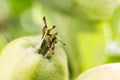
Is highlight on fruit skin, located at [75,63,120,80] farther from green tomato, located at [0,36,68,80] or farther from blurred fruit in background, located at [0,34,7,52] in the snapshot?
blurred fruit in background, located at [0,34,7,52]

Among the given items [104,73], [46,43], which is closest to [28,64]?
[46,43]

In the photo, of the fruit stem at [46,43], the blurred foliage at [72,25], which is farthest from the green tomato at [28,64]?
the blurred foliage at [72,25]

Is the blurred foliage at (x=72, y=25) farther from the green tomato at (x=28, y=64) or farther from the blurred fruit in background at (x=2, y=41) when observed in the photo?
the green tomato at (x=28, y=64)

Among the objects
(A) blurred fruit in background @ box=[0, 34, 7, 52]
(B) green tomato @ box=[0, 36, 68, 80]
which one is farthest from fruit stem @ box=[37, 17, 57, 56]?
(A) blurred fruit in background @ box=[0, 34, 7, 52]

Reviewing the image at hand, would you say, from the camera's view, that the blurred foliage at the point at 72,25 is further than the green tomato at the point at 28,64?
Yes

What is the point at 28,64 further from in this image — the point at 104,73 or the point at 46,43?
the point at 104,73

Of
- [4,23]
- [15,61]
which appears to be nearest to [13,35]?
[4,23]

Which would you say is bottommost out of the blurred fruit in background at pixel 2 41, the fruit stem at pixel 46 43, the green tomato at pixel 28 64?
the green tomato at pixel 28 64
